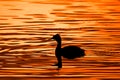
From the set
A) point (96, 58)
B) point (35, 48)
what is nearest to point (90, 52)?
point (96, 58)

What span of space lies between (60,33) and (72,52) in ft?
3.60

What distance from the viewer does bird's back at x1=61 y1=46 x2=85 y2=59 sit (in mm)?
5027

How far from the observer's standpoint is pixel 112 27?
21.1ft

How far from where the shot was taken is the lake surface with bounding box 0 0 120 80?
4.69 meters

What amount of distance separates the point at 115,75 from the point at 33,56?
3.59 feet

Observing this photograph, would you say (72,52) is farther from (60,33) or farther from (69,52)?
(60,33)

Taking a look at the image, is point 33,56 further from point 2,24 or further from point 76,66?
point 2,24

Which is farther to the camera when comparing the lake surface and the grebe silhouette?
the grebe silhouette

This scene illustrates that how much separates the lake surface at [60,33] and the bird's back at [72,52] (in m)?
0.06

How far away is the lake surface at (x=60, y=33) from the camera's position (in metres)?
4.69

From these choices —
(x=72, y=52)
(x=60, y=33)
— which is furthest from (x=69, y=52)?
(x=60, y=33)

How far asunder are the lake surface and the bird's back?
2.5 inches

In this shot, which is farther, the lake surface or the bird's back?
the bird's back

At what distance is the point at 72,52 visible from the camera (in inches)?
198
